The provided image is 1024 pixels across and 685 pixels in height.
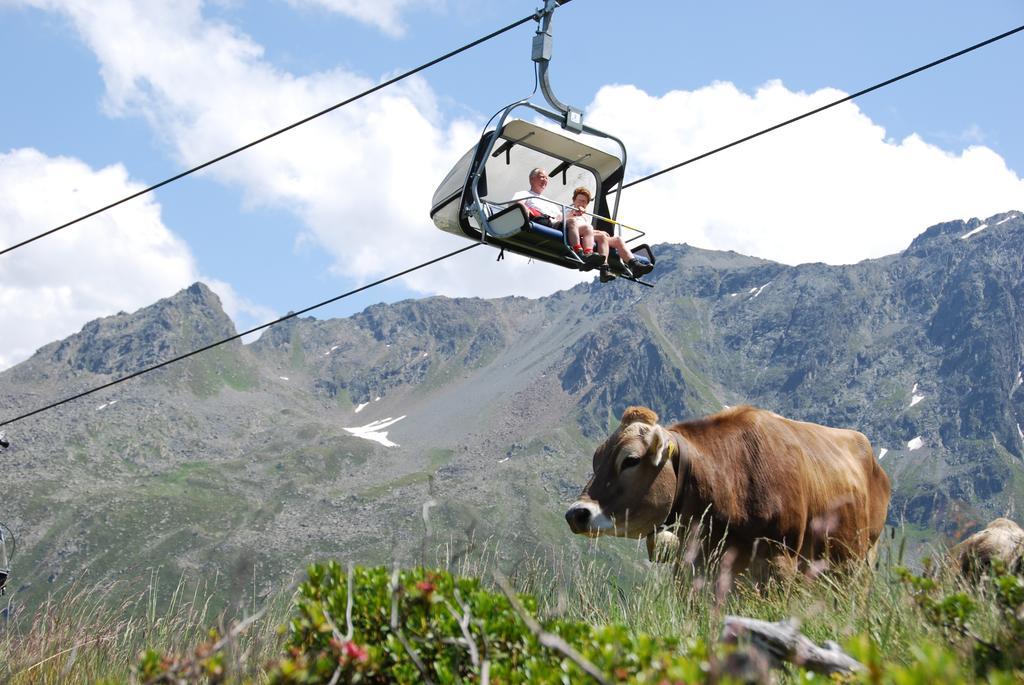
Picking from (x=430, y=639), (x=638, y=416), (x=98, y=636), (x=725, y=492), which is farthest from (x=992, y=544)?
(x=98, y=636)

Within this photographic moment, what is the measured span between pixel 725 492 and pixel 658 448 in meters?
0.81

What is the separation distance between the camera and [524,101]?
12.4m

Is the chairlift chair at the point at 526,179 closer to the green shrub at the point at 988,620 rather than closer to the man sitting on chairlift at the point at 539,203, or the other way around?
the man sitting on chairlift at the point at 539,203

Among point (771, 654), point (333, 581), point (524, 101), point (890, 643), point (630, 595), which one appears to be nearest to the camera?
point (771, 654)

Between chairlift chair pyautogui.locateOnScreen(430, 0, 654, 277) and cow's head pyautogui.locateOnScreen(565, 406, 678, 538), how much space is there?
2.97m

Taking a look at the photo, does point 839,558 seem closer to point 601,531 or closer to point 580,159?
point 601,531

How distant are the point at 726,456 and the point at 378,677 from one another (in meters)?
6.52

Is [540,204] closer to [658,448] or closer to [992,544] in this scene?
[658,448]

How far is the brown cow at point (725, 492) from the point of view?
32.8ft

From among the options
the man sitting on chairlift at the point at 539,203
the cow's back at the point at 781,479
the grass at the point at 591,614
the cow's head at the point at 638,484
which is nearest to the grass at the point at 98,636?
the grass at the point at 591,614

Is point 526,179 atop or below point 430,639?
atop

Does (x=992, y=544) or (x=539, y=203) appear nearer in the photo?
(x=992, y=544)

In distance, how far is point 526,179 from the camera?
1367 cm

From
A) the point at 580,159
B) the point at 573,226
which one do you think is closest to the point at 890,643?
the point at 573,226
